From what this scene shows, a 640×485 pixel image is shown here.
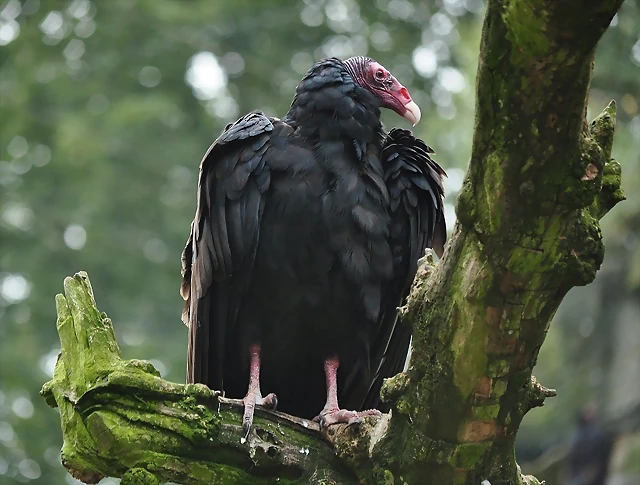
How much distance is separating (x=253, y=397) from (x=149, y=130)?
10.6m

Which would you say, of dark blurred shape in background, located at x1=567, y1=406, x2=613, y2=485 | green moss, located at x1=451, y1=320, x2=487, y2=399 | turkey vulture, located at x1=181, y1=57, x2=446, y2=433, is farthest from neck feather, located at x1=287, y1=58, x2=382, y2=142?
dark blurred shape in background, located at x1=567, y1=406, x2=613, y2=485

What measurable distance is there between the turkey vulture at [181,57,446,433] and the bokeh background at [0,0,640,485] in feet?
26.6

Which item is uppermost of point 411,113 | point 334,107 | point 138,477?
point 411,113

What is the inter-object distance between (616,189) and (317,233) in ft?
5.01

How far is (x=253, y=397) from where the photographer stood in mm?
3490

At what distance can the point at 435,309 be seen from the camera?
2.77 metres

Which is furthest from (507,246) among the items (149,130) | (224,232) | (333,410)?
(149,130)

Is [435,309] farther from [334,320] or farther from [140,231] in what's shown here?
[140,231]

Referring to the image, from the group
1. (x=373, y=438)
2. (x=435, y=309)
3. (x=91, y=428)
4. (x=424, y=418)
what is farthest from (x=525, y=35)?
(x=91, y=428)

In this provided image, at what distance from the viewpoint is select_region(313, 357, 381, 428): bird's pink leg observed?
134 inches

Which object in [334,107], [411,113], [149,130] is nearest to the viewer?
[334,107]

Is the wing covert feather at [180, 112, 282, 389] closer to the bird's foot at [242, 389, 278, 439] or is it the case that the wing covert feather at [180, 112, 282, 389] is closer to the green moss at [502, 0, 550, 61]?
the bird's foot at [242, 389, 278, 439]

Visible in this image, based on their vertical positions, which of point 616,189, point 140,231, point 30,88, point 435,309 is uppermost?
point 30,88

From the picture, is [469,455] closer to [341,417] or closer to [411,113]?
[341,417]
